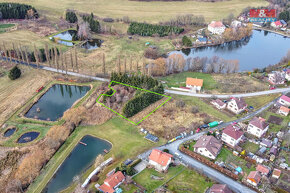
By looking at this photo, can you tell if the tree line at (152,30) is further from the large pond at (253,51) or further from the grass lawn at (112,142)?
the grass lawn at (112,142)

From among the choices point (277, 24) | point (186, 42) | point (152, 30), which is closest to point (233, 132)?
point (186, 42)

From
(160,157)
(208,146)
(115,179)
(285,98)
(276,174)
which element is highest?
(285,98)

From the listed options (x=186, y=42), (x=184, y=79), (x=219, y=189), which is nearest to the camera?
(x=219, y=189)

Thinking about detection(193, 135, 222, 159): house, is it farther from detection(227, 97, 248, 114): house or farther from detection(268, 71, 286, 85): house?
detection(268, 71, 286, 85): house

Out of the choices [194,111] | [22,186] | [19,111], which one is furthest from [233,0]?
[22,186]

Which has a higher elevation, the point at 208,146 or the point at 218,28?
the point at 218,28

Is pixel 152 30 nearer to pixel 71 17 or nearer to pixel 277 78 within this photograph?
pixel 71 17

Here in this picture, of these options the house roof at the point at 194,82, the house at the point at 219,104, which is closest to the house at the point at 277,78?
the house at the point at 219,104
